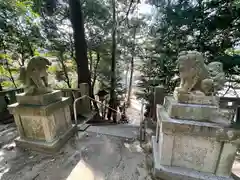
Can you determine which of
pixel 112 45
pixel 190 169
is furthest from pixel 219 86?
pixel 112 45

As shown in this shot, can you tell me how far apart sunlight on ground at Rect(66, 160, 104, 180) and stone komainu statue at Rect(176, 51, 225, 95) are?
1.79 meters

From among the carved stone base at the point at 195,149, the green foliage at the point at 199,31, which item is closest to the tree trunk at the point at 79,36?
the green foliage at the point at 199,31

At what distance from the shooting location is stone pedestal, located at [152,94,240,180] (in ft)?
4.84

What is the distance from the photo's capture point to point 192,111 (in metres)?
1.57

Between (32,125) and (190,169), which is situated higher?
(32,125)

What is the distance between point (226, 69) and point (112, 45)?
176 inches

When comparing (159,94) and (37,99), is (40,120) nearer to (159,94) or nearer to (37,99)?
(37,99)

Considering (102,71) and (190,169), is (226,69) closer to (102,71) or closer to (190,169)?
(190,169)

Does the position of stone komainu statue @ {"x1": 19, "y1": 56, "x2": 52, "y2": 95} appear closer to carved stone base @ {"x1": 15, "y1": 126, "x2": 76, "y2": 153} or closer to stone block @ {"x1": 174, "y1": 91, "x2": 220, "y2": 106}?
carved stone base @ {"x1": 15, "y1": 126, "x2": 76, "y2": 153}

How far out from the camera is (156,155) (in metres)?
1.93

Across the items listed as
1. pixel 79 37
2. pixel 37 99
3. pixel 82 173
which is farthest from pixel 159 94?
pixel 79 37

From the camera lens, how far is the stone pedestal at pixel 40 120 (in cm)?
212

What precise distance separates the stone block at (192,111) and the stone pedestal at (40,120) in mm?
2014

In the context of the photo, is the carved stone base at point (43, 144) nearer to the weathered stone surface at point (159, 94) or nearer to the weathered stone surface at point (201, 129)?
the weathered stone surface at point (201, 129)
